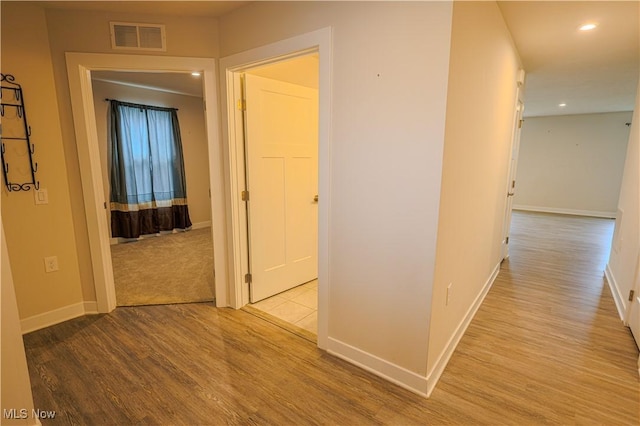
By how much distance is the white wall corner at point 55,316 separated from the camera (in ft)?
8.10

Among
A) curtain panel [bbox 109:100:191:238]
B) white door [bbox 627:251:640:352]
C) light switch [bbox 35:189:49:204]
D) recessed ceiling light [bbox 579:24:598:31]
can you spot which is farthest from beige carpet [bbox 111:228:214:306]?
recessed ceiling light [bbox 579:24:598:31]

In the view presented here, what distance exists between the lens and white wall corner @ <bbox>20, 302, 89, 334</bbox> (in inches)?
97.2

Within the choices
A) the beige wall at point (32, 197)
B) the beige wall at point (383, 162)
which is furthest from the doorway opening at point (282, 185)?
the beige wall at point (32, 197)

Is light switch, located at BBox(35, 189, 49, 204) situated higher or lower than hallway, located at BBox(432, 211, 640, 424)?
higher

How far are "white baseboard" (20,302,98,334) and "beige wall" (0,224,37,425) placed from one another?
133 cm

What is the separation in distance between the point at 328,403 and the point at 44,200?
100 inches

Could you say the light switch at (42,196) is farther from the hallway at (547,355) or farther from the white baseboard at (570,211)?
the white baseboard at (570,211)

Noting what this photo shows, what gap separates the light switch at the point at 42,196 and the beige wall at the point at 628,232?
4487mm

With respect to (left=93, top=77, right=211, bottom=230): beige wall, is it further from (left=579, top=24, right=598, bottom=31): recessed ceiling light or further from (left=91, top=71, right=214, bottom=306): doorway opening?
(left=579, top=24, right=598, bottom=31): recessed ceiling light

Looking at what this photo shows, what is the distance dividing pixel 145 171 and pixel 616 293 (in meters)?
6.11

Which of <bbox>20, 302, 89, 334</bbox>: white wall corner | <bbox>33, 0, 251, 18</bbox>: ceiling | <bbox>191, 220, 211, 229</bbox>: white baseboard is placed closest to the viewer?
<bbox>33, 0, 251, 18</bbox>: ceiling

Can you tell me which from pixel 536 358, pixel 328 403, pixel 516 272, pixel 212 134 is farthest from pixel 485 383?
pixel 212 134

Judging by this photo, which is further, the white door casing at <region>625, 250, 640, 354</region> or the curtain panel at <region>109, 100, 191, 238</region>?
the curtain panel at <region>109, 100, 191, 238</region>

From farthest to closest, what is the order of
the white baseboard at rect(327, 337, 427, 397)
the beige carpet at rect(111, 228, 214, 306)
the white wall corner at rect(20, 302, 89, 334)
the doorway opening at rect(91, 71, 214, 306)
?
1. the doorway opening at rect(91, 71, 214, 306)
2. the beige carpet at rect(111, 228, 214, 306)
3. the white wall corner at rect(20, 302, 89, 334)
4. the white baseboard at rect(327, 337, 427, 397)
